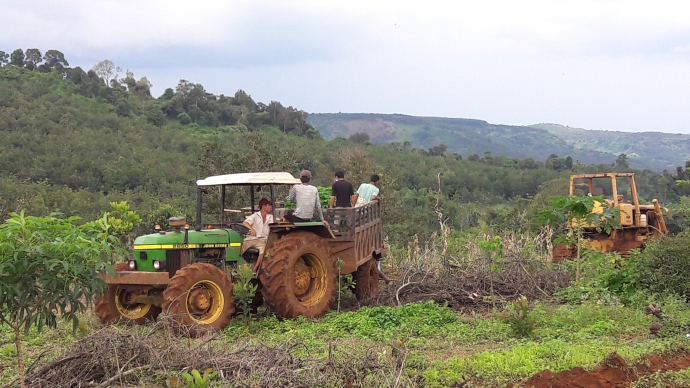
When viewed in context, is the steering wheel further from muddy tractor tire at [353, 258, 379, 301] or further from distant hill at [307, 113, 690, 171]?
distant hill at [307, 113, 690, 171]

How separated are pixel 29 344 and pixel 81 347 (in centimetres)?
275

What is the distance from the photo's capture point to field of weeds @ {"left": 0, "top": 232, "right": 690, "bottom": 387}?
19.3ft

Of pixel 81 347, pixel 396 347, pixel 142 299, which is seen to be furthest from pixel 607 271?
pixel 81 347

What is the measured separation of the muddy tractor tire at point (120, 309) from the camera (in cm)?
902

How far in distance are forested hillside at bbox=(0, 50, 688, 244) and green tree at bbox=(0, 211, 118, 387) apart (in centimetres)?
1096

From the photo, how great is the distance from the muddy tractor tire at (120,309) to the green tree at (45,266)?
12.7 ft

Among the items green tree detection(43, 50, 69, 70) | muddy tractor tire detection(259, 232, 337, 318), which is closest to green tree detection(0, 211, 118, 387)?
muddy tractor tire detection(259, 232, 337, 318)

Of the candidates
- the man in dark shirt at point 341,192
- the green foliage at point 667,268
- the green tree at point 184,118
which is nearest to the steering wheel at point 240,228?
the man in dark shirt at point 341,192

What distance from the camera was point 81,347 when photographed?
235 inches

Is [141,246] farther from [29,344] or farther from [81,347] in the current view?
[81,347]

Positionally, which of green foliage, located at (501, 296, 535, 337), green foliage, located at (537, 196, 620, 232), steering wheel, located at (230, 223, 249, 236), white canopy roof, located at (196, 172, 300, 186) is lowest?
green foliage, located at (501, 296, 535, 337)

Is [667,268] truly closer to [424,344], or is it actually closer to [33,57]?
[424,344]

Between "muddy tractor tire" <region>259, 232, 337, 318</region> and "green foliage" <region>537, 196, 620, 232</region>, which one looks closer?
"muddy tractor tire" <region>259, 232, 337, 318</region>

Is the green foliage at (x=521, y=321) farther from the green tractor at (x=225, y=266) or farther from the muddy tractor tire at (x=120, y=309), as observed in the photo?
the muddy tractor tire at (x=120, y=309)
